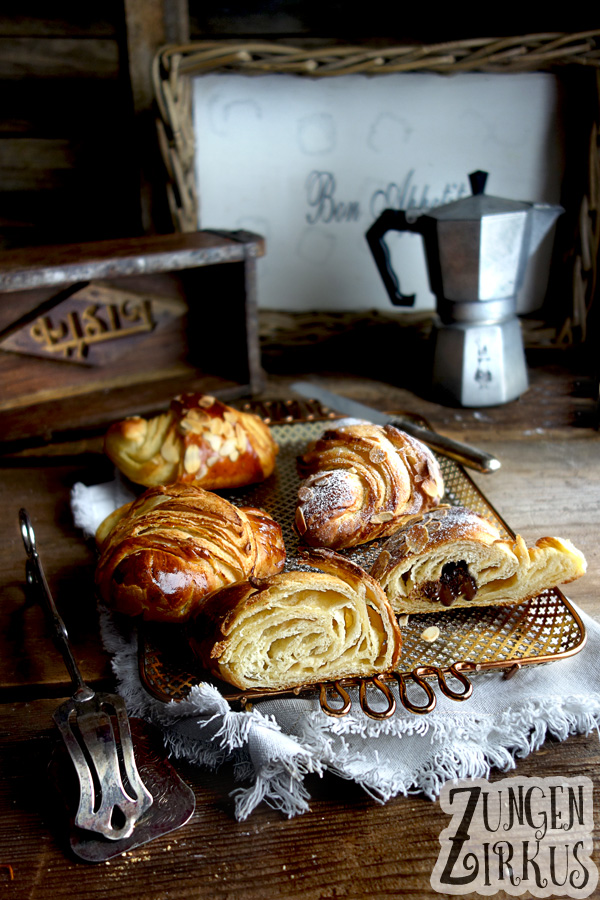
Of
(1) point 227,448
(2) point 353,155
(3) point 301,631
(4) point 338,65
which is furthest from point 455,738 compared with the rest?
(2) point 353,155

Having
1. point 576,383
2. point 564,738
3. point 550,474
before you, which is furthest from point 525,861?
point 576,383

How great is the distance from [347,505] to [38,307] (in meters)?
0.91

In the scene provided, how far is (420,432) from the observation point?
54.2 inches

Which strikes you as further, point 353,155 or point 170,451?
point 353,155

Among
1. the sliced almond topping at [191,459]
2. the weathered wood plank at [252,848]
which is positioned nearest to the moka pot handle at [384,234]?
the sliced almond topping at [191,459]

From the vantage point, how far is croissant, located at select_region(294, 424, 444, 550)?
109 centimetres

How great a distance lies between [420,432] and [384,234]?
0.64 meters

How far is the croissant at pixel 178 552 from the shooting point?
915mm

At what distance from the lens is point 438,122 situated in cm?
193

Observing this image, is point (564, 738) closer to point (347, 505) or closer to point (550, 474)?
point (347, 505)

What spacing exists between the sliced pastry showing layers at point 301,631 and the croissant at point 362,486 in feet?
0.82

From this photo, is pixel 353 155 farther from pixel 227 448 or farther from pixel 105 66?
pixel 227 448

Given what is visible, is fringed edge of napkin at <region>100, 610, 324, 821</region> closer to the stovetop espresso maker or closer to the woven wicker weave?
the stovetop espresso maker

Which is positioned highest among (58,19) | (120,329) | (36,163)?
(58,19)
